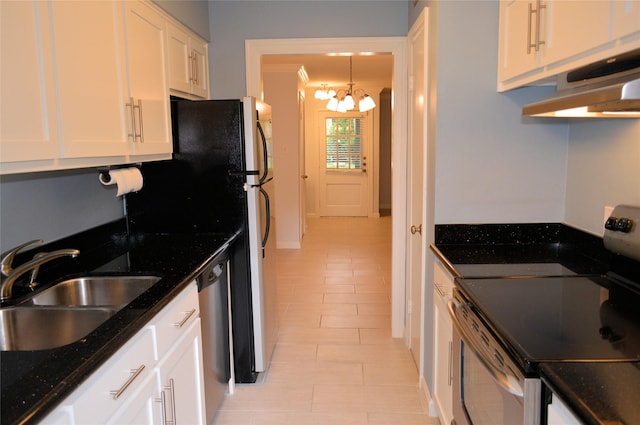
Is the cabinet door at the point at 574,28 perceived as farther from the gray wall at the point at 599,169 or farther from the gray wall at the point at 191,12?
the gray wall at the point at 191,12

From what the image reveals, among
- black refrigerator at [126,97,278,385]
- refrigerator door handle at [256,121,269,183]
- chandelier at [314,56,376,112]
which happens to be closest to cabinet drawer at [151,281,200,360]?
black refrigerator at [126,97,278,385]

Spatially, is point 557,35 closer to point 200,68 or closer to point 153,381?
point 153,381

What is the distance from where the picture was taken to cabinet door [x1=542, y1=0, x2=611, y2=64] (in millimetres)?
1384

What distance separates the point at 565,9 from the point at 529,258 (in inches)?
42.4

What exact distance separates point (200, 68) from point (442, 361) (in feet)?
7.66

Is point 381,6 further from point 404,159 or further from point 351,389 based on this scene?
point 351,389

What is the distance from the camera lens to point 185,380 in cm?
195

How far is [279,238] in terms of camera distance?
6.64 m

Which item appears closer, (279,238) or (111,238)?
(111,238)

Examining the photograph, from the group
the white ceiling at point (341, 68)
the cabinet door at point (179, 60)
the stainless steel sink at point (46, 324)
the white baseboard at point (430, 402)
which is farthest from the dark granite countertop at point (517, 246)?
the white ceiling at point (341, 68)

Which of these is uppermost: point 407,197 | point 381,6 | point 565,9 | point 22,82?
point 381,6

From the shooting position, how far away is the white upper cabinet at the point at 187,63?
8.65ft

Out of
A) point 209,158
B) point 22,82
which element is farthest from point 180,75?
point 22,82

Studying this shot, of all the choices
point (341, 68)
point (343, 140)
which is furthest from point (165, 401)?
point (343, 140)
